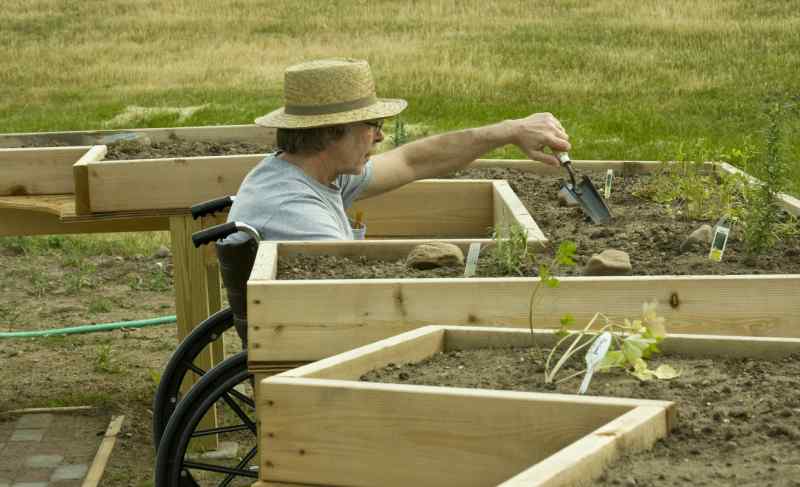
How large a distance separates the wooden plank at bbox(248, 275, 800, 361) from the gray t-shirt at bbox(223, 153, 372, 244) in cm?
73

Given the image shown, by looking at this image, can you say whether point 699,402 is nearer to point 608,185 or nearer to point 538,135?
point 538,135

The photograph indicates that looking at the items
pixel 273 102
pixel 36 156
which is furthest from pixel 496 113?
pixel 36 156

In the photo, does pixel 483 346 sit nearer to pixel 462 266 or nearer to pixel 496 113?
pixel 462 266

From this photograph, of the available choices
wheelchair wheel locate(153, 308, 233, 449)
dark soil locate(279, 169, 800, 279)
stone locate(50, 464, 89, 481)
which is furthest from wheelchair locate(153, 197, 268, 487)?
stone locate(50, 464, 89, 481)

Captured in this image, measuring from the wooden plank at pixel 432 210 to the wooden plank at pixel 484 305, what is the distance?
1925 millimetres

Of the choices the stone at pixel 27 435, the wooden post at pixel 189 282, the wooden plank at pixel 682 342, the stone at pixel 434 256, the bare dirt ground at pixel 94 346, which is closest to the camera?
the wooden plank at pixel 682 342

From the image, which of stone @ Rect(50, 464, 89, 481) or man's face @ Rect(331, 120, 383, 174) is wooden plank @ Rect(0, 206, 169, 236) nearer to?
stone @ Rect(50, 464, 89, 481)

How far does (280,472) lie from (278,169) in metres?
1.63

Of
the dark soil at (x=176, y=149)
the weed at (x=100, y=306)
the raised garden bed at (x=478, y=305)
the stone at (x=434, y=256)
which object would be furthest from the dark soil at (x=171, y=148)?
the raised garden bed at (x=478, y=305)

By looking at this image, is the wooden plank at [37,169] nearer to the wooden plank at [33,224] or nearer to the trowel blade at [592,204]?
the wooden plank at [33,224]

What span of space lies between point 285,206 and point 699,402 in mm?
1773

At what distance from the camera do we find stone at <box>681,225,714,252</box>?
3.98 meters

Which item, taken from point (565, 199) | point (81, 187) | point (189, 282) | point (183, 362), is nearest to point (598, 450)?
point (183, 362)

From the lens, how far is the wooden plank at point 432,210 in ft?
16.6
